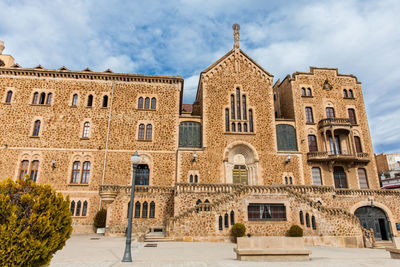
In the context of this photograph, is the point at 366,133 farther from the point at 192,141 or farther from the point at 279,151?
the point at 192,141

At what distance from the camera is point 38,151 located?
2459 centimetres

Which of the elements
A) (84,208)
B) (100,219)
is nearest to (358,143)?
(100,219)

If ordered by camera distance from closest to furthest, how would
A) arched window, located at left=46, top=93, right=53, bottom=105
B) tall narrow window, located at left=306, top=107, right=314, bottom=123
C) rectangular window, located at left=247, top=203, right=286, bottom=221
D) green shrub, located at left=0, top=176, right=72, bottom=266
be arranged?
green shrub, located at left=0, top=176, right=72, bottom=266, rectangular window, located at left=247, top=203, right=286, bottom=221, arched window, located at left=46, top=93, right=53, bottom=105, tall narrow window, located at left=306, top=107, right=314, bottom=123

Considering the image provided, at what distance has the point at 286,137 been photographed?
27703 mm

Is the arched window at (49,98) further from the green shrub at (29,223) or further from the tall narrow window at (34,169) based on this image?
the green shrub at (29,223)

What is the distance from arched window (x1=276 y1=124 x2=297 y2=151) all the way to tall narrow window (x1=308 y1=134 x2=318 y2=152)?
1.85 metres

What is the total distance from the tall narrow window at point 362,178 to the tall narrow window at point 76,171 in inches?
1121

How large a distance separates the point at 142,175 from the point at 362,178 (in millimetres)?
22970

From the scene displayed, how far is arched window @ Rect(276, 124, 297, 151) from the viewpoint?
27328 millimetres

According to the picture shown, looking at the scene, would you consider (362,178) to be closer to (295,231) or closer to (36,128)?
(295,231)

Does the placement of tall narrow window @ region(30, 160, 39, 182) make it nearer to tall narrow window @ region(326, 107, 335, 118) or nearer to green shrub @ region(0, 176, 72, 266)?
green shrub @ region(0, 176, 72, 266)

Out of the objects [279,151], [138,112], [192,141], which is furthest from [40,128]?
[279,151]

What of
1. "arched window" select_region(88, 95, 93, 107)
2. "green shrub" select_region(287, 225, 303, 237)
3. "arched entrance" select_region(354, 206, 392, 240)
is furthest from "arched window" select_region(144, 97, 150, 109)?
"arched entrance" select_region(354, 206, 392, 240)

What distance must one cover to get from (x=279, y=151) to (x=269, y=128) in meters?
2.60
